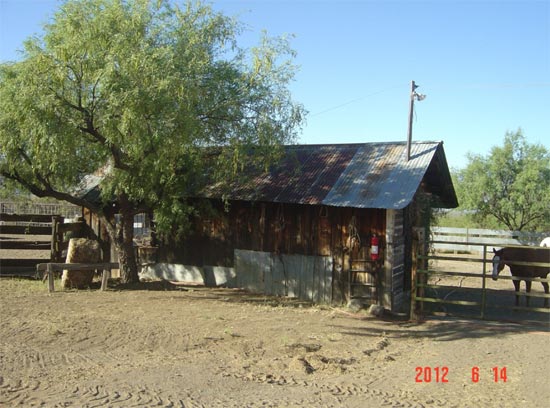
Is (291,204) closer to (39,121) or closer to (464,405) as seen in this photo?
(39,121)

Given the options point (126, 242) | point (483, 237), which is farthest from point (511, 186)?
point (126, 242)

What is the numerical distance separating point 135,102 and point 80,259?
5092 millimetres

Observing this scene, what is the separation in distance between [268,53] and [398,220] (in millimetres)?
5353

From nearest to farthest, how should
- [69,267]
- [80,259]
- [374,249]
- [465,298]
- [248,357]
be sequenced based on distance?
[248,357] < [374,249] < [69,267] < [80,259] < [465,298]

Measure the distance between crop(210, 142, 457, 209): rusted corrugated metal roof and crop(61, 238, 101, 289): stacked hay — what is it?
3.47 metres

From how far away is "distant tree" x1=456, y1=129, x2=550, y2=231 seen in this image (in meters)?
27.4

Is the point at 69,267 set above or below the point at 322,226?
below

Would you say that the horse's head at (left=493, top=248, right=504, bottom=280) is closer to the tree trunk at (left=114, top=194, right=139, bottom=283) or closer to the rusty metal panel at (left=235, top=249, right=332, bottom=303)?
the rusty metal panel at (left=235, top=249, right=332, bottom=303)

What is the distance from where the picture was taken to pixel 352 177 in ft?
44.5

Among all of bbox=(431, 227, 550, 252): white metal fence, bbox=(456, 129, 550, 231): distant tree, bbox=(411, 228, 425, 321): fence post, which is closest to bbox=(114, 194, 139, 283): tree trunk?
bbox=(411, 228, 425, 321): fence post

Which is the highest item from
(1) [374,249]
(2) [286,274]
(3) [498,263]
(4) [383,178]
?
(4) [383,178]

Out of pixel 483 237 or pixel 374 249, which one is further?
pixel 483 237

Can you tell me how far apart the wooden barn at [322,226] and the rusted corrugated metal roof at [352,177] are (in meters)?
0.03

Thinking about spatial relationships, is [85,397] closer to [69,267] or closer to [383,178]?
[69,267]
